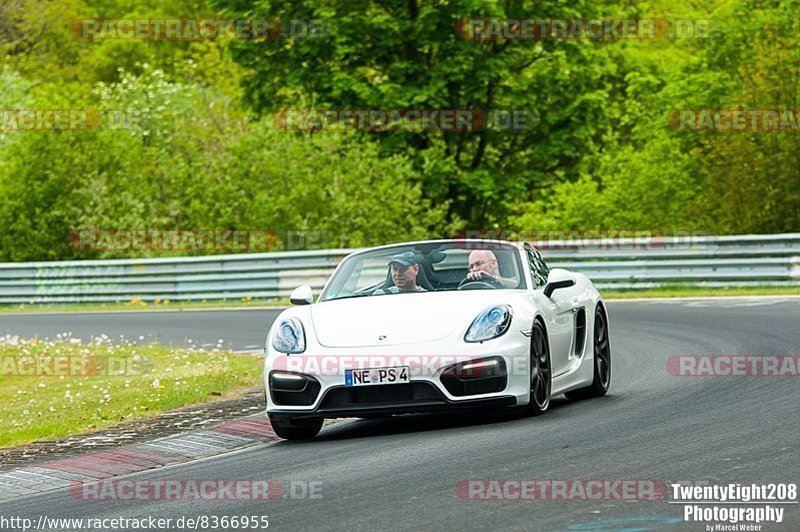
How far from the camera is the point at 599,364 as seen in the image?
39.7ft

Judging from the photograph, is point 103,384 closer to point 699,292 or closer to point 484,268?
point 484,268

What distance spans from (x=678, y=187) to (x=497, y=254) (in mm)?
25079

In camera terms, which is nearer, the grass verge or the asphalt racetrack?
the asphalt racetrack

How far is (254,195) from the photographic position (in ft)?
109

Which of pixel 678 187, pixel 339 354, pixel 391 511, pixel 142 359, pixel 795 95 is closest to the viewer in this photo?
pixel 391 511

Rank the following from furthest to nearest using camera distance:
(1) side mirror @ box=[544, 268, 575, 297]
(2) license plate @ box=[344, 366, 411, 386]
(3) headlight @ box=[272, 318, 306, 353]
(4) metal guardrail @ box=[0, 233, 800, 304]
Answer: (4) metal guardrail @ box=[0, 233, 800, 304], (1) side mirror @ box=[544, 268, 575, 297], (3) headlight @ box=[272, 318, 306, 353], (2) license plate @ box=[344, 366, 411, 386]

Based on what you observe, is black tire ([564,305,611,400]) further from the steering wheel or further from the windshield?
the steering wheel

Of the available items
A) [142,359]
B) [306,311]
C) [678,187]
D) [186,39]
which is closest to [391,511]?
[306,311]

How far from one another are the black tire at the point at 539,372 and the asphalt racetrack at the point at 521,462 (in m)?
0.12

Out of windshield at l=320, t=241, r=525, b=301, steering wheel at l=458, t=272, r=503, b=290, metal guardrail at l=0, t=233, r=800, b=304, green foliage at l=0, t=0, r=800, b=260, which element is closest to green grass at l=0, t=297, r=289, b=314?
metal guardrail at l=0, t=233, r=800, b=304

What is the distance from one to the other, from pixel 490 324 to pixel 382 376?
2.77ft

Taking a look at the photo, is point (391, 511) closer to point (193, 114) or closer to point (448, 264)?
point (448, 264)

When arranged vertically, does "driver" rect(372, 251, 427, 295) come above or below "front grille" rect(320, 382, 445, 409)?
above

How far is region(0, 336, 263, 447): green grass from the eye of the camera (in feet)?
39.4
